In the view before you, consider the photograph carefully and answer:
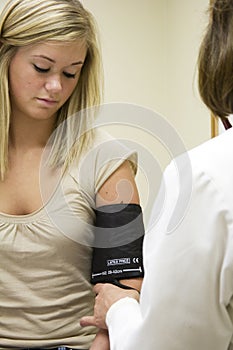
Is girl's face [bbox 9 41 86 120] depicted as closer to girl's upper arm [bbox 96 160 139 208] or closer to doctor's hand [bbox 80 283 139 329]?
girl's upper arm [bbox 96 160 139 208]

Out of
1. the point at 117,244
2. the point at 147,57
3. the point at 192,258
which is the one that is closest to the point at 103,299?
the point at 117,244

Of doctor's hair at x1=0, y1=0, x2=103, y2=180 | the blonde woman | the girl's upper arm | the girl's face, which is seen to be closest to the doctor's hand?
the blonde woman

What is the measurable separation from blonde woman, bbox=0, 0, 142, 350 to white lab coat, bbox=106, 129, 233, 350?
586 millimetres

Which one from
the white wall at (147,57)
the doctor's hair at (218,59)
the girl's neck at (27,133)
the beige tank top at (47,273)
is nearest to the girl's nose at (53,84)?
the girl's neck at (27,133)

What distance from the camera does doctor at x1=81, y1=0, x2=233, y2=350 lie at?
80 centimetres

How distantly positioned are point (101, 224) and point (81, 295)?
18 cm

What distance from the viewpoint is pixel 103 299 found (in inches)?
51.1

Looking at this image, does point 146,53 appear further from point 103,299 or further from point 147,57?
point 103,299

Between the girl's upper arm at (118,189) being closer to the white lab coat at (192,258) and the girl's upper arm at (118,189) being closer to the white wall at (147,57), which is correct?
the white lab coat at (192,258)

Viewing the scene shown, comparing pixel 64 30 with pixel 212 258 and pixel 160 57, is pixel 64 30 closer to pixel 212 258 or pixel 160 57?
pixel 212 258

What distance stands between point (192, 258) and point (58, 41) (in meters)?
0.85

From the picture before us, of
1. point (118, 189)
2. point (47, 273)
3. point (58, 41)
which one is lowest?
point (47, 273)

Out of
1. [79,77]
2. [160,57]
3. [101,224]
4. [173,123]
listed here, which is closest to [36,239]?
[101,224]

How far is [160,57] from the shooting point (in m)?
2.80
